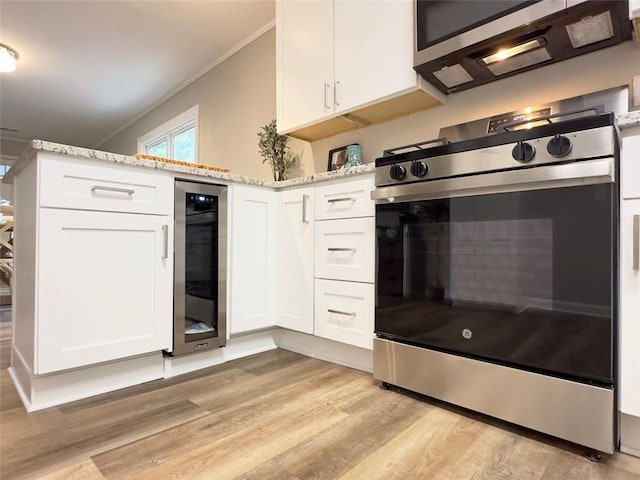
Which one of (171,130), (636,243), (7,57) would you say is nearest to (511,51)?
(636,243)

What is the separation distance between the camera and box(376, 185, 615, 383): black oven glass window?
106 centimetres

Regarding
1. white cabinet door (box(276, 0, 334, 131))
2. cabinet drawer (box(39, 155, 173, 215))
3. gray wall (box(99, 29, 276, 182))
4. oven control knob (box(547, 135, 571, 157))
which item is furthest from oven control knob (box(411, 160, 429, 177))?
gray wall (box(99, 29, 276, 182))

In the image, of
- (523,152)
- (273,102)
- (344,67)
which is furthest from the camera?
(273,102)

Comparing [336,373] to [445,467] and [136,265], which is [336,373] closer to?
[445,467]

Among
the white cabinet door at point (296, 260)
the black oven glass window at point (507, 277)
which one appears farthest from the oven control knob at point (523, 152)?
the white cabinet door at point (296, 260)

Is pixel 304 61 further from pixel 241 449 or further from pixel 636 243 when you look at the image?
pixel 241 449

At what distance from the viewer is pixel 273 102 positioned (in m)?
2.93

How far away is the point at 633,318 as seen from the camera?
1040mm

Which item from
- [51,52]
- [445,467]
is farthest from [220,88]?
[445,467]

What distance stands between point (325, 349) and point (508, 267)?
3.66 ft

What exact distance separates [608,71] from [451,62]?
599 mm

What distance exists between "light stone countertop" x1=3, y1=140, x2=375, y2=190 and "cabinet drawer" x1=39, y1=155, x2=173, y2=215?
0.10ft

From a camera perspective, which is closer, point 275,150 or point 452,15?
point 452,15

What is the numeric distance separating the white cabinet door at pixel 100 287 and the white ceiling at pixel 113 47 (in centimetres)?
203
